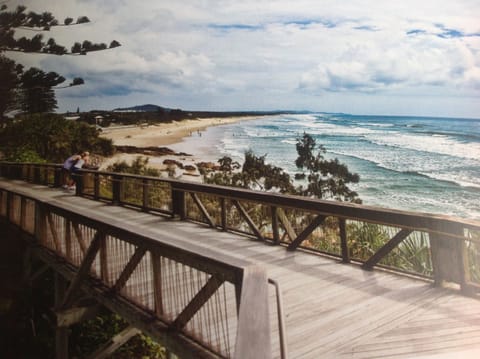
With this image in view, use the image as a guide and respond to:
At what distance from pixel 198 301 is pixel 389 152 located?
13028 millimetres

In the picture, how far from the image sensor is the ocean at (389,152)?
324 inches

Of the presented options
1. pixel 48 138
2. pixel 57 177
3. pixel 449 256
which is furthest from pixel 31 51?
pixel 449 256

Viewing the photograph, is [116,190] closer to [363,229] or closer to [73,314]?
[73,314]

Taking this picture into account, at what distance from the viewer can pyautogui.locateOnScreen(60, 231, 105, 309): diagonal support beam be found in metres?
2.56

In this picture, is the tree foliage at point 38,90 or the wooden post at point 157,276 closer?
the wooden post at point 157,276

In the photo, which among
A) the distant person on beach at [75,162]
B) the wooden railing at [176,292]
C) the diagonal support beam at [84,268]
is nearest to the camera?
the wooden railing at [176,292]

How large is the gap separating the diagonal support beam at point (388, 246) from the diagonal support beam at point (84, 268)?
169cm

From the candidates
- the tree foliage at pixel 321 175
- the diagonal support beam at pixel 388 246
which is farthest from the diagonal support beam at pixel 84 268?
the tree foliage at pixel 321 175

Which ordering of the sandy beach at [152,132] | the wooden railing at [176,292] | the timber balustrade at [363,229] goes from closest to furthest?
the wooden railing at [176,292]
the timber balustrade at [363,229]
the sandy beach at [152,132]

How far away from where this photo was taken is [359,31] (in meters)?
4.54

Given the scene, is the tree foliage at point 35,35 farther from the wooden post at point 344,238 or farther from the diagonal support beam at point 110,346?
the wooden post at point 344,238

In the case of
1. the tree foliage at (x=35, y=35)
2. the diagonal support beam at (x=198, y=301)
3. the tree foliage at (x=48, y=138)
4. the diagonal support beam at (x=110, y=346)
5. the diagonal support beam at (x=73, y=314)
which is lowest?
the diagonal support beam at (x=110, y=346)

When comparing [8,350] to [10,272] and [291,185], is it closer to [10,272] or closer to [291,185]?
[10,272]

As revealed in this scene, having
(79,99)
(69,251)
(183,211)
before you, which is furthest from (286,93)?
(69,251)
